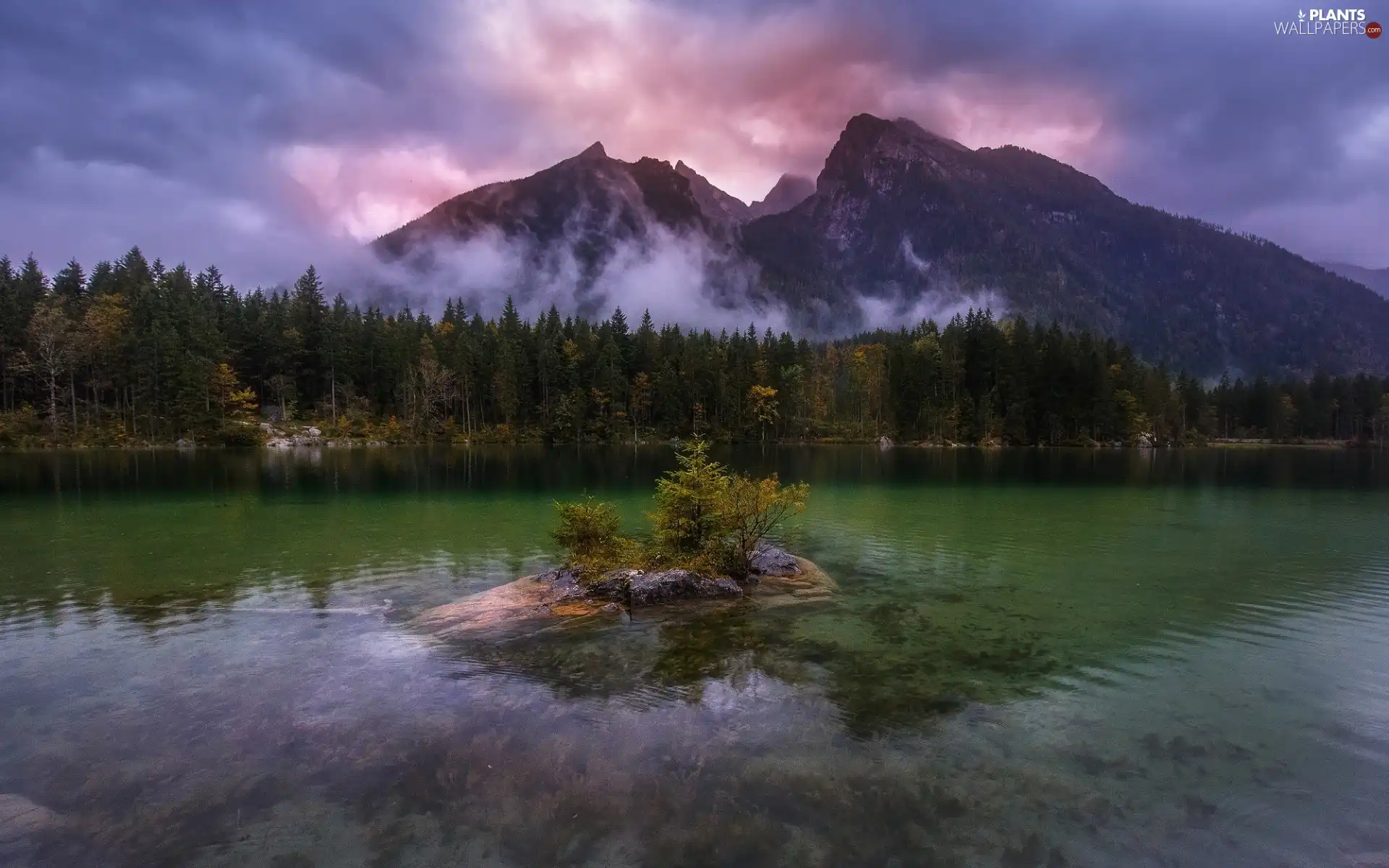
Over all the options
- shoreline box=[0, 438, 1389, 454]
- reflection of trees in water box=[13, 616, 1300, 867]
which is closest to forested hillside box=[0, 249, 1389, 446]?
shoreline box=[0, 438, 1389, 454]

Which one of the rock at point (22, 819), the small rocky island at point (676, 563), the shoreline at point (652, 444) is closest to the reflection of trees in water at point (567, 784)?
the rock at point (22, 819)

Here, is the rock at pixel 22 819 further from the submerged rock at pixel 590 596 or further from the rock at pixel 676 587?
the rock at pixel 676 587

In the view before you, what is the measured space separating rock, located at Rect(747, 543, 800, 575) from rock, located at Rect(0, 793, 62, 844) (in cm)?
1664

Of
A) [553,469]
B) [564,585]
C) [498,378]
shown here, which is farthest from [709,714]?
[498,378]

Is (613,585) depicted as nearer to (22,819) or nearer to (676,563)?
(676,563)

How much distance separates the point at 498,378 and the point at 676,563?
114m

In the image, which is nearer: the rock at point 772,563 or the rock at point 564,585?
the rock at point 564,585

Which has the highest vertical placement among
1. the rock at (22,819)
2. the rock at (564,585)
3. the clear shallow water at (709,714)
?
the rock at (564,585)

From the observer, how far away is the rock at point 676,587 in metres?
18.8

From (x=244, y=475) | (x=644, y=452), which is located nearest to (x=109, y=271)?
(x=244, y=475)

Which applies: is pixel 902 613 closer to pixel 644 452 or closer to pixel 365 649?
pixel 365 649

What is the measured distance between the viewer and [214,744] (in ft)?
34.6

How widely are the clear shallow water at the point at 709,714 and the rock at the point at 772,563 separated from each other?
7.00 feet

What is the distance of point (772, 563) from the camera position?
72.9 ft
